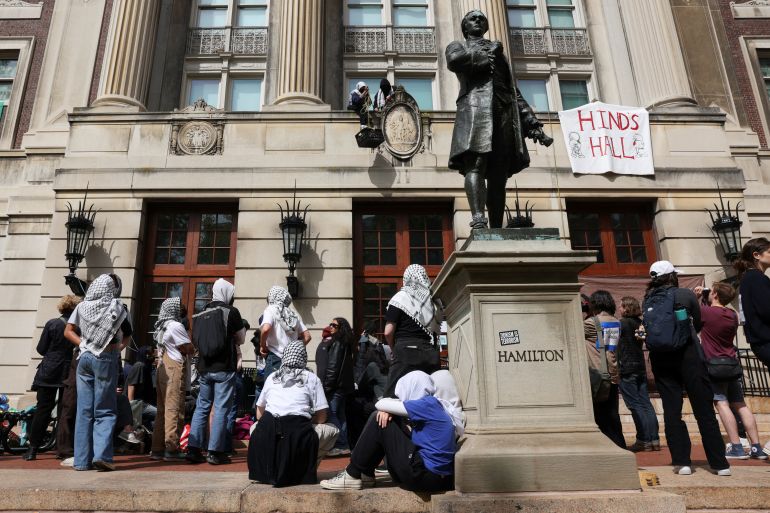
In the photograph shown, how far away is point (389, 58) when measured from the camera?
17.9m

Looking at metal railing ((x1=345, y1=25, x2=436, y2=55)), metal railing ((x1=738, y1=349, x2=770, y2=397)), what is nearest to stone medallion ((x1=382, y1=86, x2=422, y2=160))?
metal railing ((x1=345, y1=25, x2=436, y2=55))

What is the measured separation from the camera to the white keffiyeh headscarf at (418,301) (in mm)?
5543

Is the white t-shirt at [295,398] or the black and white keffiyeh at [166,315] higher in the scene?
the black and white keffiyeh at [166,315]

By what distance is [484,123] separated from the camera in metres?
5.46

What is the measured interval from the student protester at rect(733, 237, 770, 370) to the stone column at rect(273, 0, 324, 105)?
450 inches

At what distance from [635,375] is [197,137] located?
11208 millimetres

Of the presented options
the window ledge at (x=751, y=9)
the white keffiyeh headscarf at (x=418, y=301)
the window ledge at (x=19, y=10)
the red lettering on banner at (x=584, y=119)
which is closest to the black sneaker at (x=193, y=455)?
the white keffiyeh headscarf at (x=418, y=301)

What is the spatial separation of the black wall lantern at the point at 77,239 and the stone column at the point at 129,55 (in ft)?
10.6

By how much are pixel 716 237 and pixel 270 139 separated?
1114 cm

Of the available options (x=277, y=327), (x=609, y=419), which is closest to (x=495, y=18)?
(x=277, y=327)

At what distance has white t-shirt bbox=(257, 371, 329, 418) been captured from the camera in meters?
5.07

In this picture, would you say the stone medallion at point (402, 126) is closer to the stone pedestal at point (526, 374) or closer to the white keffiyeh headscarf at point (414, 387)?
the stone pedestal at point (526, 374)

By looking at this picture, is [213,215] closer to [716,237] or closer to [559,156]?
[559,156]

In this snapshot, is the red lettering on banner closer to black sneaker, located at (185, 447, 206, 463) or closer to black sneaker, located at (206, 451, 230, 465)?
black sneaker, located at (206, 451, 230, 465)
